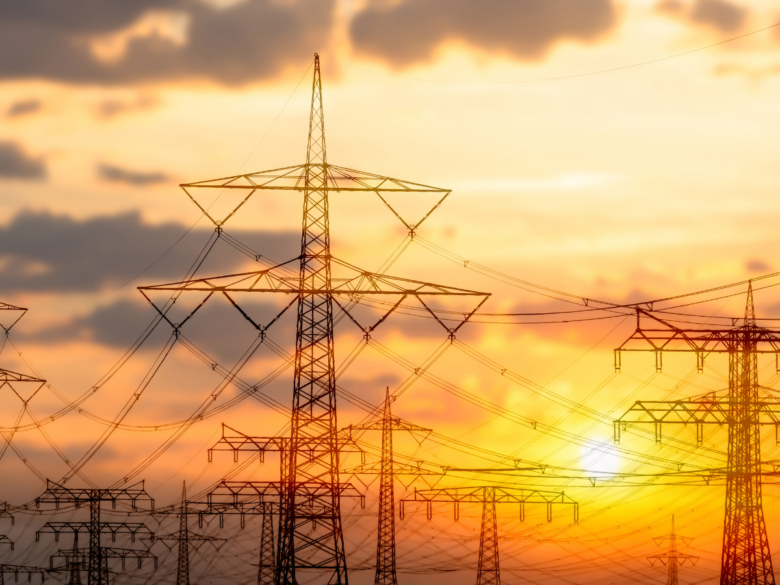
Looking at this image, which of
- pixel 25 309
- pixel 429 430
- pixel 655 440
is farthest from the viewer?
pixel 429 430

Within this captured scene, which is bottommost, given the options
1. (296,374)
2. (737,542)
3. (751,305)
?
(737,542)

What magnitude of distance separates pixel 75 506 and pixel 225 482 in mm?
14577

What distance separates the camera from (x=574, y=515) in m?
95.0

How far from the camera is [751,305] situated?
278 ft

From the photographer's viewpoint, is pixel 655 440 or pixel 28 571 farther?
pixel 28 571

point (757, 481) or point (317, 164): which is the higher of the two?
point (317, 164)

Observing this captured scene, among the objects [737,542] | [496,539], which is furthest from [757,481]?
[496,539]

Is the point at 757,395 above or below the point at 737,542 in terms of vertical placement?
above

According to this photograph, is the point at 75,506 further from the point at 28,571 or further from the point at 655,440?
the point at 28,571

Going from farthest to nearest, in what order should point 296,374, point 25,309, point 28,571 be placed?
1. point 28,571
2. point 25,309
3. point 296,374

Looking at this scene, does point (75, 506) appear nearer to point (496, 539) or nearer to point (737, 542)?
point (496, 539)

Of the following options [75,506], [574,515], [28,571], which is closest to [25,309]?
[75,506]

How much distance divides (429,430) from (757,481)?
24985mm

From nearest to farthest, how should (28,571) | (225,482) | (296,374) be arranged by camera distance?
(296,374) < (225,482) < (28,571)
